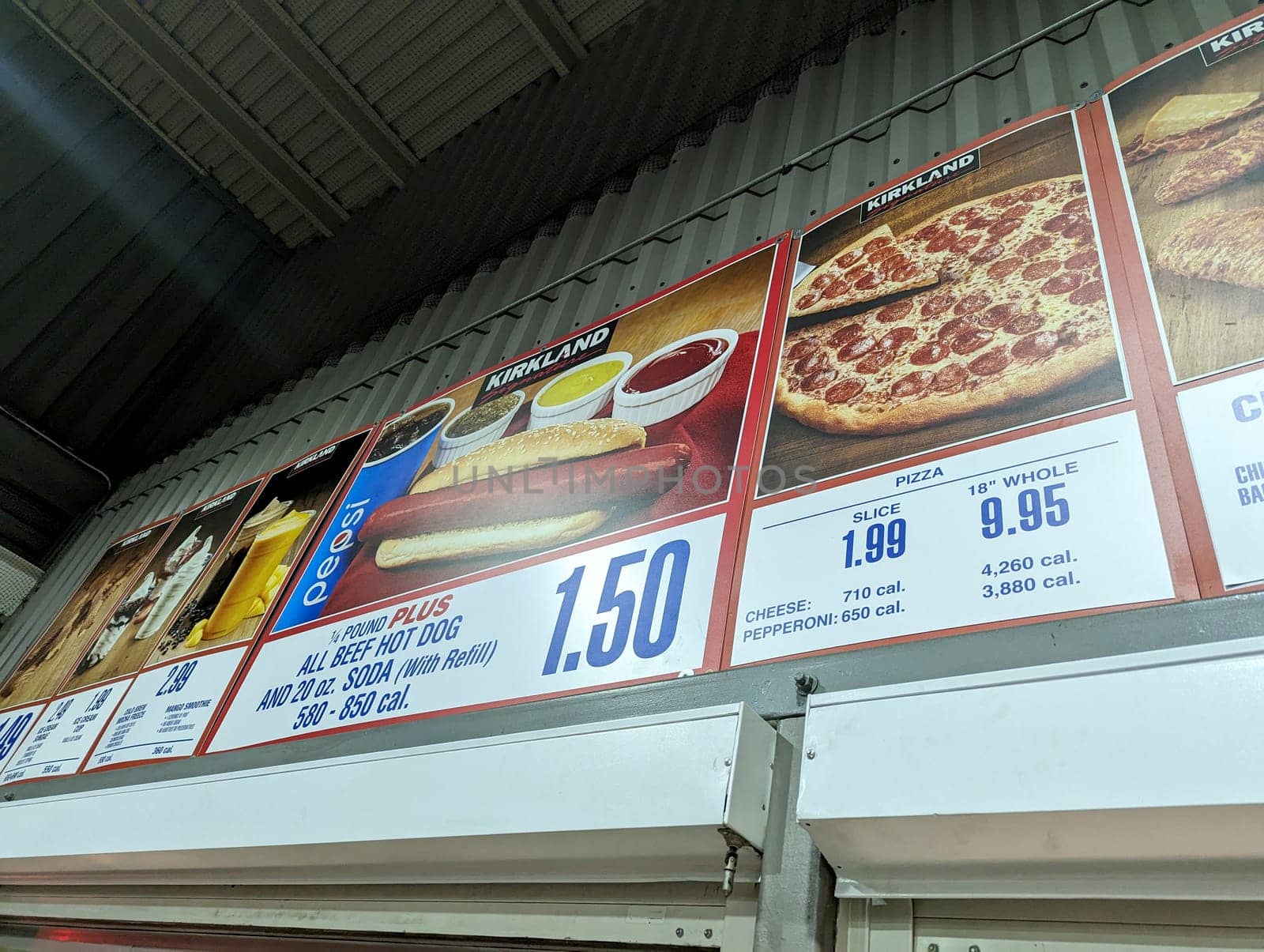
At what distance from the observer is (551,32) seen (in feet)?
16.1

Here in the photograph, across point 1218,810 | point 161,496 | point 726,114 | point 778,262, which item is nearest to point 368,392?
point 161,496

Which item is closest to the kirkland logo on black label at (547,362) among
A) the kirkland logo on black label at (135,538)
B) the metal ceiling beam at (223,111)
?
the kirkland logo on black label at (135,538)

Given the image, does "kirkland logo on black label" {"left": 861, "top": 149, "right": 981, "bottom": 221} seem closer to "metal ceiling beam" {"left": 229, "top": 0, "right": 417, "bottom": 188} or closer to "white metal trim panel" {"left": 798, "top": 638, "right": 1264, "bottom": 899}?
"white metal trim panel" {"left": 798, "top": 638, "right": 1264, "bottom": 899}

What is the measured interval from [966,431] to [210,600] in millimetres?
2980

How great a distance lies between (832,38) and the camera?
3.83 m

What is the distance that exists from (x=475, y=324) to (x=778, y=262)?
5.72 feet

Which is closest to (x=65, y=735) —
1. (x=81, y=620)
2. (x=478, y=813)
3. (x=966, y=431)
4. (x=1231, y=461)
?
(x=81, y=620)

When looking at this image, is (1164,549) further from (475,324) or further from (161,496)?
(161,496)

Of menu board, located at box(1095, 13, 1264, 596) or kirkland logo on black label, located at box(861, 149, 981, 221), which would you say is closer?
menu board, located at box(1095, 13, 1264, 596)

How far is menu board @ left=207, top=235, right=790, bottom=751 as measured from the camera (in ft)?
6.49

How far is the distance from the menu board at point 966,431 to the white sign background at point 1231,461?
0.06 metres

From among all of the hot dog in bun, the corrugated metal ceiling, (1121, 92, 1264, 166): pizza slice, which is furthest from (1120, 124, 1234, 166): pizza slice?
the corrugated metal ceiling

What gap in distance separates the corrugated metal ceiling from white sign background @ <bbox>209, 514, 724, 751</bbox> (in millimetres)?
3818

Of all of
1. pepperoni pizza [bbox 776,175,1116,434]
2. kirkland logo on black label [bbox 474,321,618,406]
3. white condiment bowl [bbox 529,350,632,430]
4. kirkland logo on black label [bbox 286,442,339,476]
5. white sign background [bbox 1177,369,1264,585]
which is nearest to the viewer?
white sign background [bbox 1177,369,1264,585]
